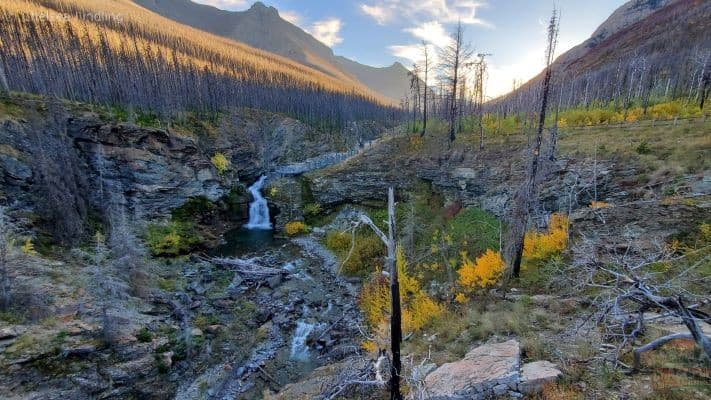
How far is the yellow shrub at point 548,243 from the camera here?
698 inches

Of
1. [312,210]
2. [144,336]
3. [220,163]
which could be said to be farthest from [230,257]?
[220,163]

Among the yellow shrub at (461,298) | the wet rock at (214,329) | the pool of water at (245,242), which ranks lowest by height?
the pool of water at (245,242)

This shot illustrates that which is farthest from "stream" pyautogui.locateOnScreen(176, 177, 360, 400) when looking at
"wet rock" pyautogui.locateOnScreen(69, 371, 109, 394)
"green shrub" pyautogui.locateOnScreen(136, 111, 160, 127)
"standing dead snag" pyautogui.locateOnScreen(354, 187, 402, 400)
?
"green shrub" pyautogui.locateOnScreen(136, 111, 160, 127)

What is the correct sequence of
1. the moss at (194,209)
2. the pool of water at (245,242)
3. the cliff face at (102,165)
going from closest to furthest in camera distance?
the cliff face at (102,165) → the pool of water at (245,242) → the moss at (194,209)

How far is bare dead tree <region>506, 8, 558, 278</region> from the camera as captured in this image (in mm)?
15141

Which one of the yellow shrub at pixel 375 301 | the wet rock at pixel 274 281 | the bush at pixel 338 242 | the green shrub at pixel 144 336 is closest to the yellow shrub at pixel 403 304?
the yellow shrub at pixel 375 301

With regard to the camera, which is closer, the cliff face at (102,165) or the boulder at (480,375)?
the boulder at (480,375)

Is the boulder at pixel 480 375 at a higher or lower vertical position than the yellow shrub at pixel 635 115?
lower

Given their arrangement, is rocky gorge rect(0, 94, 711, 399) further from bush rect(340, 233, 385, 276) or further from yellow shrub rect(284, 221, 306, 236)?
bush rect(340, 233, 385, 276)

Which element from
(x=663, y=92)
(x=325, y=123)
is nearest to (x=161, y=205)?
(x=325, y=123)

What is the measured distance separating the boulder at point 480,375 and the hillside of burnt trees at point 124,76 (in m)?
56.5

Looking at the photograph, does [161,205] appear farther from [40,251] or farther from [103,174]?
[40,251]

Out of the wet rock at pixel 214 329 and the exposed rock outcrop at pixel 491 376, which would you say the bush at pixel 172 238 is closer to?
the wet rock at pixel 214 329

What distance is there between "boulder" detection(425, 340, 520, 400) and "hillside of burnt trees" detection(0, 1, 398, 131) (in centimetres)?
5654
